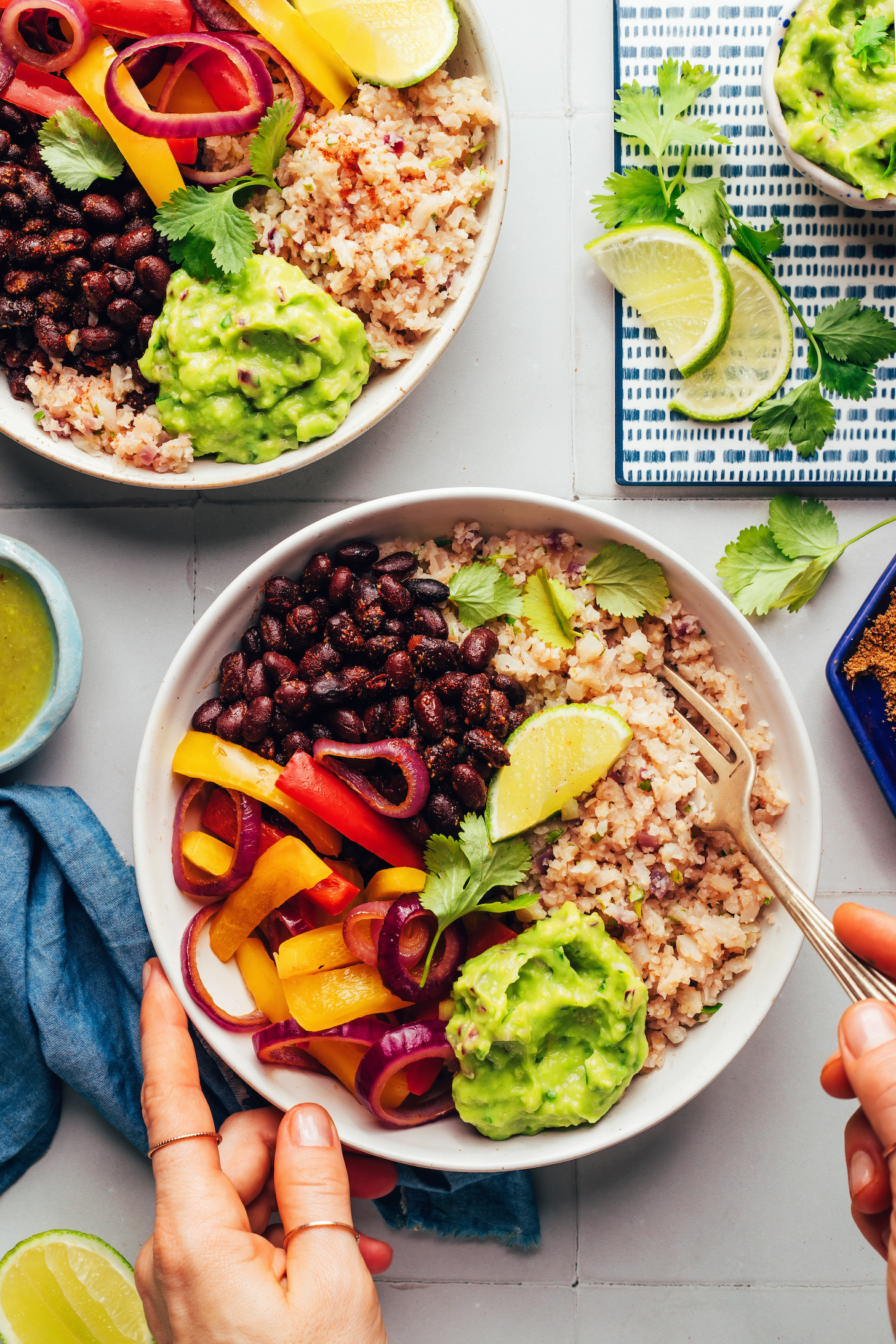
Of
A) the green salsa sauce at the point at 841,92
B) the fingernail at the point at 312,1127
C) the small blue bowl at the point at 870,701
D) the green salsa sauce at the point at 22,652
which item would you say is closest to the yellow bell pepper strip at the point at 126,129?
the green salsa sauce at the point at 22,652

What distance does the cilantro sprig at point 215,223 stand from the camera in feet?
6.72

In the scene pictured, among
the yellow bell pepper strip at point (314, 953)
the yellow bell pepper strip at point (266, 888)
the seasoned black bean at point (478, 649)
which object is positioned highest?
the seasoned black bean at point (478, 649)

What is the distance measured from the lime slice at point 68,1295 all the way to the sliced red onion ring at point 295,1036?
81 centimetres

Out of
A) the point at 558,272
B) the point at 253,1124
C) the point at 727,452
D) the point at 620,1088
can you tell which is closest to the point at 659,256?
the point at 558,272

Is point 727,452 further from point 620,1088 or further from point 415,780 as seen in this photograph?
point 620,1088

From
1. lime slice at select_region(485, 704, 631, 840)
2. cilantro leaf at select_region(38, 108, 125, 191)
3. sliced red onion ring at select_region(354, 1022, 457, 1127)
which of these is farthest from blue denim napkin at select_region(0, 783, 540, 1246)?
cilantro leaf at select_region(38, 108, 125, 191)

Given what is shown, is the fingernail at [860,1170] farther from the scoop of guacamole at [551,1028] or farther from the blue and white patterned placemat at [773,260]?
the blue and white patterned placemat at [773,260]

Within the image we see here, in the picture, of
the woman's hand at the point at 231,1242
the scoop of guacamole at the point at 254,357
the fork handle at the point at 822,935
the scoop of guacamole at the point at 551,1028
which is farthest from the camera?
the scoop of guacamole at the point at 254,357

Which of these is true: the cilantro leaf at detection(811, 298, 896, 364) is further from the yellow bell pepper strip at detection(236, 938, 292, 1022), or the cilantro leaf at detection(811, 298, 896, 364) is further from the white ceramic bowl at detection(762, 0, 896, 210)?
the yellow bell pepper strip at detection(236, 938, 292, 1022)

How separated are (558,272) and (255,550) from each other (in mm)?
1056

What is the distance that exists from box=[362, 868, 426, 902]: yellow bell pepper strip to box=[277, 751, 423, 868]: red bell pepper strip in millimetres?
22

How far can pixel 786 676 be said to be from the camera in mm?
2500

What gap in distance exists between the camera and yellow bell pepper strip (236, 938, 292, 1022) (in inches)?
85.2

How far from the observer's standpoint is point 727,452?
243 cm
